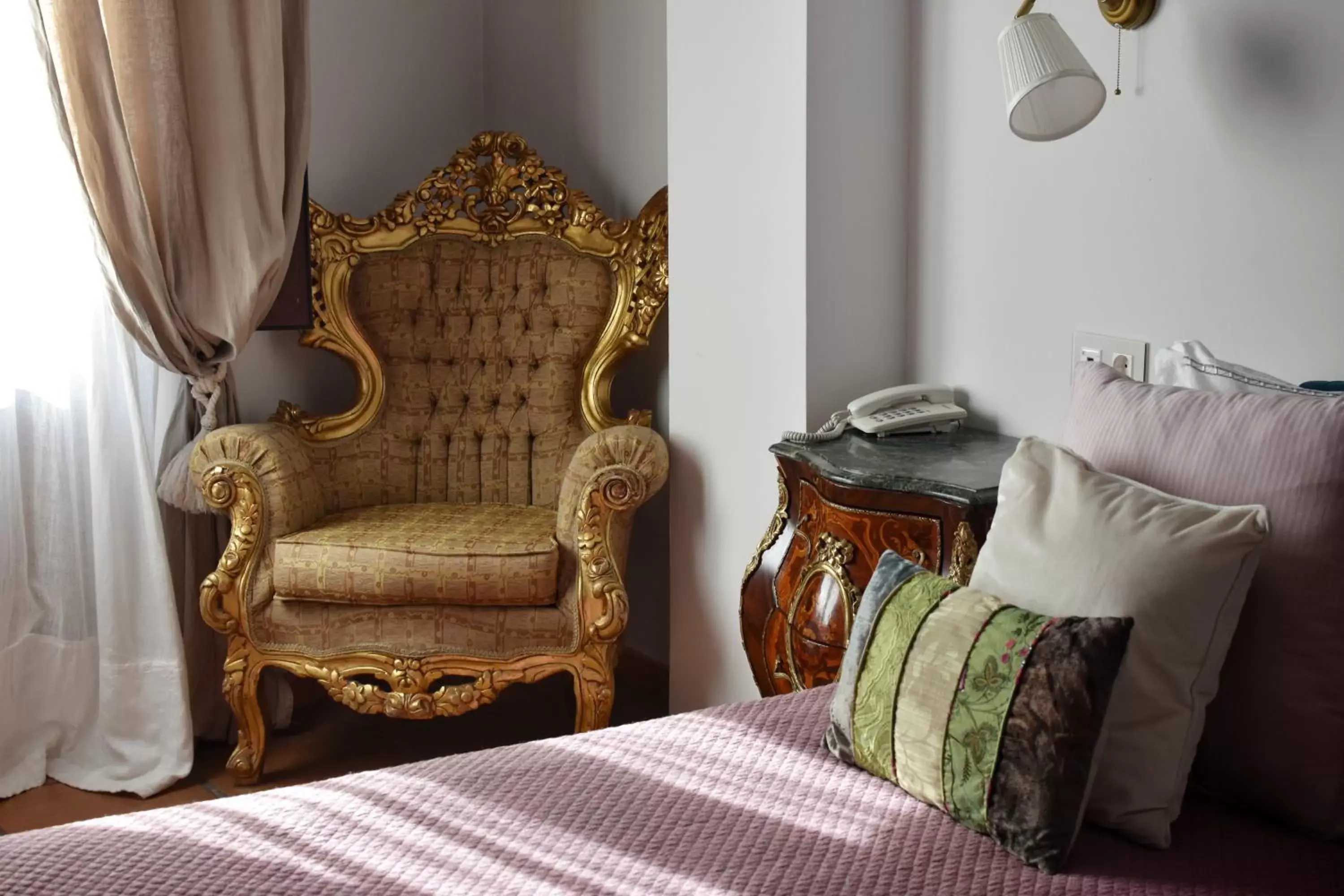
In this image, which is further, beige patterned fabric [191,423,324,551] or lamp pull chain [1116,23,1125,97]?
beige patterned fabric [191,423,324,551]

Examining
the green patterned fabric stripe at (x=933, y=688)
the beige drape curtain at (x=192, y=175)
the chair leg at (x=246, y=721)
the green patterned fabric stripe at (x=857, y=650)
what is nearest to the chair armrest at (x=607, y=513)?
the chair leg at (x=246, y=721)

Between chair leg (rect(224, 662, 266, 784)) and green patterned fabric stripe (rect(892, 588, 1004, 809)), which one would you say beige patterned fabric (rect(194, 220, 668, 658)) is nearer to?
chair leg (rect(224, 662, 266, 784))

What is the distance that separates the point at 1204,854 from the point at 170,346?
2.31 meters

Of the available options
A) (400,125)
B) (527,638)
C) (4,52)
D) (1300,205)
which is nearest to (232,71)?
(4,52)

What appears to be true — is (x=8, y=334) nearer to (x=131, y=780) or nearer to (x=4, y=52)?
(x=4, y=52)

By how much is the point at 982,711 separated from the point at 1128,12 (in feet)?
4.19

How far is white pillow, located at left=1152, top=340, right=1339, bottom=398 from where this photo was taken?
5.60 feet

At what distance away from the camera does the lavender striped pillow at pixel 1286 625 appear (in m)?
1.34

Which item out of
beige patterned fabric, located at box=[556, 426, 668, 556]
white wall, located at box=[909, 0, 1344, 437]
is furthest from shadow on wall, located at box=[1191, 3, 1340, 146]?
beige patterned fabric, located at box=[556, 426, 668, 556]

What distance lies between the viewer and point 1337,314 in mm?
1879

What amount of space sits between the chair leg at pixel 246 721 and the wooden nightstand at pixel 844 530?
42.3 inches

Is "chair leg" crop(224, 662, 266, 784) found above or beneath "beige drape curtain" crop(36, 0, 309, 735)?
beneath

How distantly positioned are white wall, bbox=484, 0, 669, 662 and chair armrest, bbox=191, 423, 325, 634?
92 centimetres

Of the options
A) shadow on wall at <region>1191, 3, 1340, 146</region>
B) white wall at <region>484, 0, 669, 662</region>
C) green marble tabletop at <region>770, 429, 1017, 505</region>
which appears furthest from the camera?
white wall at <region>484, 0, 669, 662</region>
